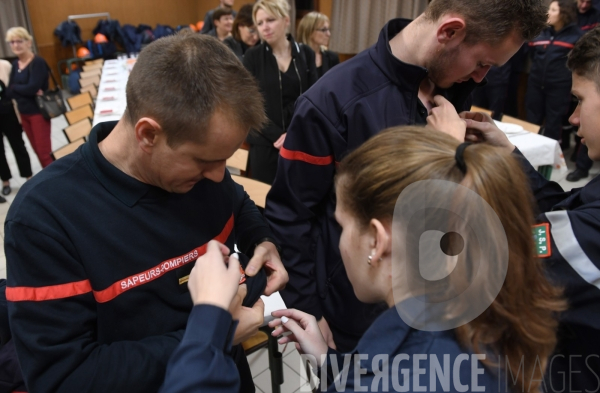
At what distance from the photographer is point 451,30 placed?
4.16 feet

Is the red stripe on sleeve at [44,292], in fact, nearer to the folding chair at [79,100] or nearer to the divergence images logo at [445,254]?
the divergence images logo at [445,254]

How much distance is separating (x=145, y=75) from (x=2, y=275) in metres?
3.27

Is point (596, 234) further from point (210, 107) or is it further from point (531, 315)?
point (210, 107)

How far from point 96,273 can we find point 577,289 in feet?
3.48

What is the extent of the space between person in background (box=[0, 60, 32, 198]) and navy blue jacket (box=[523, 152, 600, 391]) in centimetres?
499

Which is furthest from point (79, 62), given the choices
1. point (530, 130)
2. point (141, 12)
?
point (530, 130)

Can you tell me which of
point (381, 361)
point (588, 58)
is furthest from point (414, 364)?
point (588, 58)

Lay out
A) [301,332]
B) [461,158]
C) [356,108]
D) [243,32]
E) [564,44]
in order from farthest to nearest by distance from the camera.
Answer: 1. [564,44]
2. [243,32]
3. [356,108]
4. [301,332]
5. [461,158]

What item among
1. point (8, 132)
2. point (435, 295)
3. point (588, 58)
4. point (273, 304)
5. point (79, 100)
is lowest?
point (8, 132)

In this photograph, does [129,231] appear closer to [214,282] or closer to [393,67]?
[214,282]

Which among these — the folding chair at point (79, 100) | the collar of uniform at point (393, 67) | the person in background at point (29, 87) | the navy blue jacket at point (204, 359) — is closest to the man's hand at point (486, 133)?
the collar of uniform at point (393, 67)

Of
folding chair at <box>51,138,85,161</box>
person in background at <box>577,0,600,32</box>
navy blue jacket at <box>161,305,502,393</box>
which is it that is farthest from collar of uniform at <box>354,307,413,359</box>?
person in background at <box>577,0,600,32</box>

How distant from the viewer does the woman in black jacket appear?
3287 millimetres

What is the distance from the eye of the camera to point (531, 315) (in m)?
0.82
